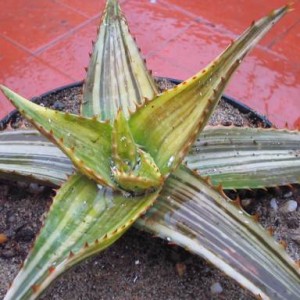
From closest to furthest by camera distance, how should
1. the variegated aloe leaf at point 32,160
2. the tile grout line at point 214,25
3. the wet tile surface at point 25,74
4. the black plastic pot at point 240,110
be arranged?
1. the variegated aloe leaf at point 32,160
2. the black plastic pot at point 240,110
3. the wet tile surface at point 25,74
4. the tile grout line at point 214,25

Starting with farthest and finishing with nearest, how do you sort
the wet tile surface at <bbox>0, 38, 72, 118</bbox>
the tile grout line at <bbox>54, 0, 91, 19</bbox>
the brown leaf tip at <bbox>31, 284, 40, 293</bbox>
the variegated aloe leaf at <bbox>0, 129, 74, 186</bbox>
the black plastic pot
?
the tile grout line at <bbox>54, 0, 91, 19</bbox>, the wet tile surface at <bbox>0, 38, 72, 118</bbox>, the black plastic pot, the variegated aloe leaf at <bbox>0, 129, 74, 186</bbox>, the brown leaf tip at <bbox>31, 284, 40, 293</bbox>

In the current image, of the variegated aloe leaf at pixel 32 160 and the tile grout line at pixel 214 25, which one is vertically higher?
the variegated aloe leaf at pixel 32 160

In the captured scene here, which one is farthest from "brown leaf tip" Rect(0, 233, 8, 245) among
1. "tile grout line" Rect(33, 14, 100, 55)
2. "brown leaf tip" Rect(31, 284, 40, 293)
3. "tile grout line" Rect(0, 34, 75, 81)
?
"tile grout line" Rect(33, 14, 100, 55)

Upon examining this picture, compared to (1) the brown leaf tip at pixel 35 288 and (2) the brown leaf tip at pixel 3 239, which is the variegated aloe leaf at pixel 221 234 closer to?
(1) the brown leaf tip at pixel 35 288

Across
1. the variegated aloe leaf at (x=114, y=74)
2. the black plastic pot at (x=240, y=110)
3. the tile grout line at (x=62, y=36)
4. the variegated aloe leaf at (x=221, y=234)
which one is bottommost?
the tile grout line at (x=62, y=36)

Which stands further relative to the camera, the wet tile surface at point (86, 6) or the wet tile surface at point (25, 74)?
the wet tile surface at point (86, 6)

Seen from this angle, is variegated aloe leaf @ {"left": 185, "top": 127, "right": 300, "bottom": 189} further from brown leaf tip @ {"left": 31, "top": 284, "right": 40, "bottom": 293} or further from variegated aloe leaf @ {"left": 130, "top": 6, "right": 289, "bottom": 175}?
brown leaf tip @ {"left": 31, "top": 284, "right": 40, "bottom": 293}

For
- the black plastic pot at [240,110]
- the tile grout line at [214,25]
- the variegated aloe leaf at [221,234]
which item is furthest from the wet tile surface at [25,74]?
the variegated aloe leaf at [221,234]

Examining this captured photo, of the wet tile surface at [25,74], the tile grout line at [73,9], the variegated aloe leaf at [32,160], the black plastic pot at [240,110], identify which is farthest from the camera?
the tile grout line at [73,9]

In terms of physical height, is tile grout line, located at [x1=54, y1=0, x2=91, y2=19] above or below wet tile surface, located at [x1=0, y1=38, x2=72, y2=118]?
above
